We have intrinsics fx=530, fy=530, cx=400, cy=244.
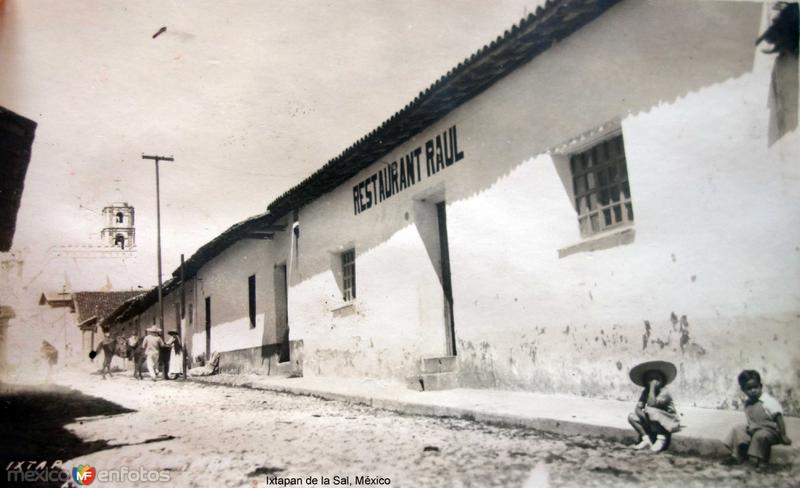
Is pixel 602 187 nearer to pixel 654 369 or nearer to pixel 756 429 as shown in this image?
pixel 654 369

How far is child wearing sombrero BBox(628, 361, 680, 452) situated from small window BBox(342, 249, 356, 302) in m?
7.33

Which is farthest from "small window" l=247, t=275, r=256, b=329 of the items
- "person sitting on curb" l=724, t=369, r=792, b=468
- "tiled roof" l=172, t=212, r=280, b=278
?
"person sitting on curb" l=724, t=369, r=792, b=468

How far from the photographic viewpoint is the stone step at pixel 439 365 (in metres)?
6.92

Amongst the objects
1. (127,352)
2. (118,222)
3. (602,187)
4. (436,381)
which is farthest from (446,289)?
(127,352)

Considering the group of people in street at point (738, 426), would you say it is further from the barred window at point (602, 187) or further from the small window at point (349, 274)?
the small window at point (349, 274)

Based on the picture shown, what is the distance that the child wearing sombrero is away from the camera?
11.3 ft

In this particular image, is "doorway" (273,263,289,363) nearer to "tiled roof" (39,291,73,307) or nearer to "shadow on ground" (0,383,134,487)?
"tiled roof" (39,291,73,307)

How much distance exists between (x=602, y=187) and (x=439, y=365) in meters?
3.16

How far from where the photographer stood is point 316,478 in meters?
3.20

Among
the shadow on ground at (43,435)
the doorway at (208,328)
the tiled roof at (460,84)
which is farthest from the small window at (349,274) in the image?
the doorway at (208,328)

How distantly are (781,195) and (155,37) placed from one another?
5.02 metres

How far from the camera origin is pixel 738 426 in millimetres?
3148

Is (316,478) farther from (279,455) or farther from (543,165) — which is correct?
(543,165)

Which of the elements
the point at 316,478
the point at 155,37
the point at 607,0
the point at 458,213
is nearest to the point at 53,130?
the point at 155,37
